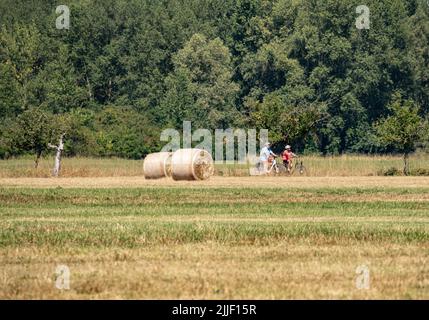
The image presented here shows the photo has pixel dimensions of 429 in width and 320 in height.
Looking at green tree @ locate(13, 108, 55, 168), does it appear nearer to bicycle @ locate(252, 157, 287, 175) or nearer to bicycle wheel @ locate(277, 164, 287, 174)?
bicycle @ locate(252, 157, 287, 175)

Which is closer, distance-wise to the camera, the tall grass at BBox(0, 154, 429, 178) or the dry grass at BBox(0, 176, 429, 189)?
the dry grass at BBox(0, 176, 429, 189)

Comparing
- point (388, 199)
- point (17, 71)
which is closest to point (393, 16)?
point (17, 71)

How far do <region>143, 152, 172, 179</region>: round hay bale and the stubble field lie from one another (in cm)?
1266

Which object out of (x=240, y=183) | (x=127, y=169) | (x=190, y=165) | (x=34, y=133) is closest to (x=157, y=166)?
(x=190, y=165)

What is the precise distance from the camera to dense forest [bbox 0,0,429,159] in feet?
365

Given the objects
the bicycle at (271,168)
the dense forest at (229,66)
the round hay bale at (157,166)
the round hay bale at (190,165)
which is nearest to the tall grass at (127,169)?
the bicycle at (271,168)

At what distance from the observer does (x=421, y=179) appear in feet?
179

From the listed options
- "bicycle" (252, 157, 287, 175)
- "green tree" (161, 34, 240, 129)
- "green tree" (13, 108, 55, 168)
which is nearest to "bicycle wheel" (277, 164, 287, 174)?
"bicycle" (252, 157, 287, 175)

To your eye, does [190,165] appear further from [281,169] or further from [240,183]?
[281,169]

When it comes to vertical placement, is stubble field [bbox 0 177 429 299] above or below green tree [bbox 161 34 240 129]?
below

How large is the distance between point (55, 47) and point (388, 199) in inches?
3399

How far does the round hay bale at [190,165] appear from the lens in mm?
53906

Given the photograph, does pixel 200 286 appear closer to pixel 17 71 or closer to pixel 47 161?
pixel 47 161

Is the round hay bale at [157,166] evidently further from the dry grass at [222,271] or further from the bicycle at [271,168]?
the dry grass at [222,271]
